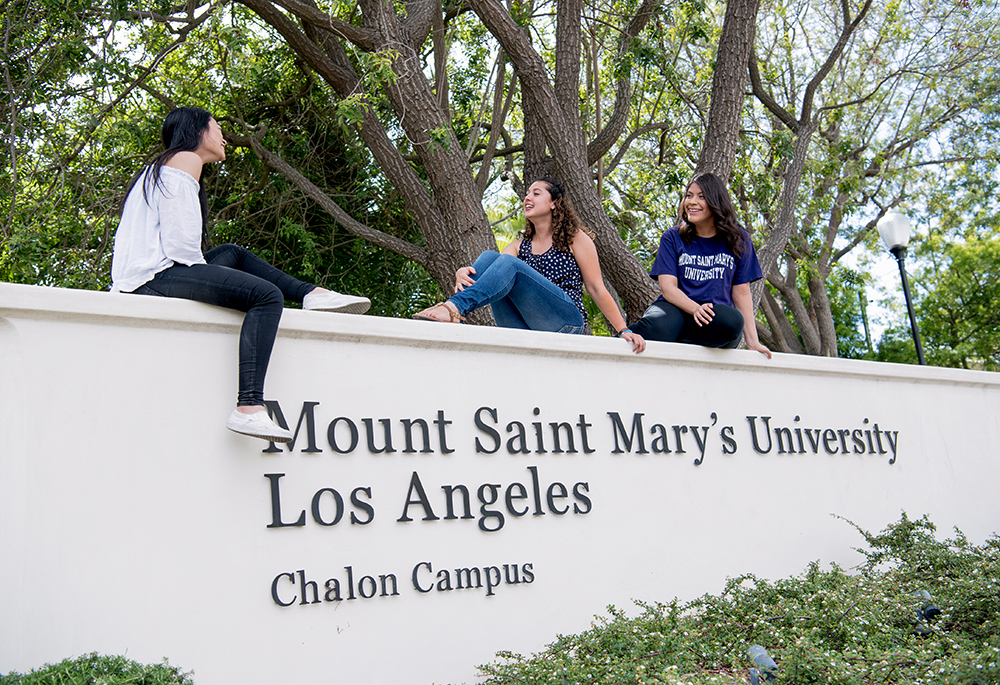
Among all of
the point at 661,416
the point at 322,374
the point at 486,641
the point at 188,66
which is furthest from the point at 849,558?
the point at 188,66

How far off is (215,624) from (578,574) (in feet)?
5.36

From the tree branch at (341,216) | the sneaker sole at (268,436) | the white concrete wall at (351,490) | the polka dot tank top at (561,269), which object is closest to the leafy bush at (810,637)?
the white concrete wall at (351,490)

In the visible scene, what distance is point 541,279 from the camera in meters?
4.52

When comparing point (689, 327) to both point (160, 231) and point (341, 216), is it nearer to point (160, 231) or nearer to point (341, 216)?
point (160, 231)

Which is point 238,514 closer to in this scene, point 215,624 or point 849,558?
point 215,624

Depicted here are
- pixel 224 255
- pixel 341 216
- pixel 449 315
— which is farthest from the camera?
pixel 341 216

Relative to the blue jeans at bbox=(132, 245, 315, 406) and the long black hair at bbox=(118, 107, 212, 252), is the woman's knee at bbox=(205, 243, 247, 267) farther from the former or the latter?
the blue jeans at bbox=(132, 245, 315, 406)

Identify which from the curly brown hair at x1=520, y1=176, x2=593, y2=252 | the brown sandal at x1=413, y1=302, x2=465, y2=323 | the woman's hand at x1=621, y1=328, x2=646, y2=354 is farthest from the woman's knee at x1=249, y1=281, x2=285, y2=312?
the curly brown hair at x1=520, y1=176, x2=593, y2=252

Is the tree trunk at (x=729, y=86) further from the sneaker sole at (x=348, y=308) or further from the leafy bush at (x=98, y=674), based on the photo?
the leafy bush at (x=98, y=674)

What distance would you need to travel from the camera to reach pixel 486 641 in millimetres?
3598

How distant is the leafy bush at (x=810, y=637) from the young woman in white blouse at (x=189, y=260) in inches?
55.3

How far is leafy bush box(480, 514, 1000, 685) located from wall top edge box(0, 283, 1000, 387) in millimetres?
1210

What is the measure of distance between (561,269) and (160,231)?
226 centimetres

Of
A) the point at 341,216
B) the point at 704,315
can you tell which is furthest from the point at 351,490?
the point at 341,216
